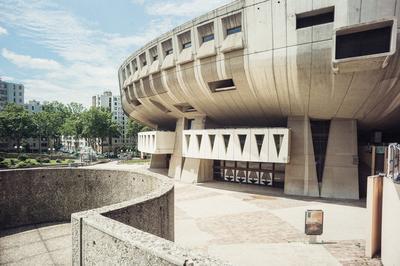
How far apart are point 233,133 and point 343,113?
881 centimetres

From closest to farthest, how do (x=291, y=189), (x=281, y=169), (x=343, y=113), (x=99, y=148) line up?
(x=343, y=113) < (x=291, y=189) < (x=281, y=169) < (x=99, y=148)

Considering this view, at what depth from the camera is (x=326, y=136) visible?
22.3m

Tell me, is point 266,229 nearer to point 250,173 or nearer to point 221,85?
point 250,173

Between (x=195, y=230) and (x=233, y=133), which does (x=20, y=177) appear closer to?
(x=195, y=230)

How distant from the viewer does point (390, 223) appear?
324 inches

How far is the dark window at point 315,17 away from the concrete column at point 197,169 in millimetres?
13602

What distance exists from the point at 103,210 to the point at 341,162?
778 inches

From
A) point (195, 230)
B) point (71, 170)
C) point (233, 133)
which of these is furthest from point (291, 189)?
point (71, 170)

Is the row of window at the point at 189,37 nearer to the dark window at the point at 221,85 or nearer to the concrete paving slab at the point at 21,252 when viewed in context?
the dark window at the point at 221,85

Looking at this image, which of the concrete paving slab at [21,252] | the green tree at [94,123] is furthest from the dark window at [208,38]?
the green tree at [94,123]

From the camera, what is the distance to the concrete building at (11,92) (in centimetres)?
10306

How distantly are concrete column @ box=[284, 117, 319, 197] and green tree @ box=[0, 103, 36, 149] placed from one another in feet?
243

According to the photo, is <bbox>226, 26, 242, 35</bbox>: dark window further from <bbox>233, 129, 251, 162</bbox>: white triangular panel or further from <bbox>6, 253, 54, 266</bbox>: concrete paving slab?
<bbox>6, 253, 54, 266</bbox>: concrete paving slab

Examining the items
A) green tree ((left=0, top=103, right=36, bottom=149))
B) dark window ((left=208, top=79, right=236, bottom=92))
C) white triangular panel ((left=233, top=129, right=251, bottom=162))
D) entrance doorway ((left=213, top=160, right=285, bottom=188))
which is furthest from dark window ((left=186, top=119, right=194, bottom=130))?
green tree ((left=0, top=103, right=36, bottom=149))
